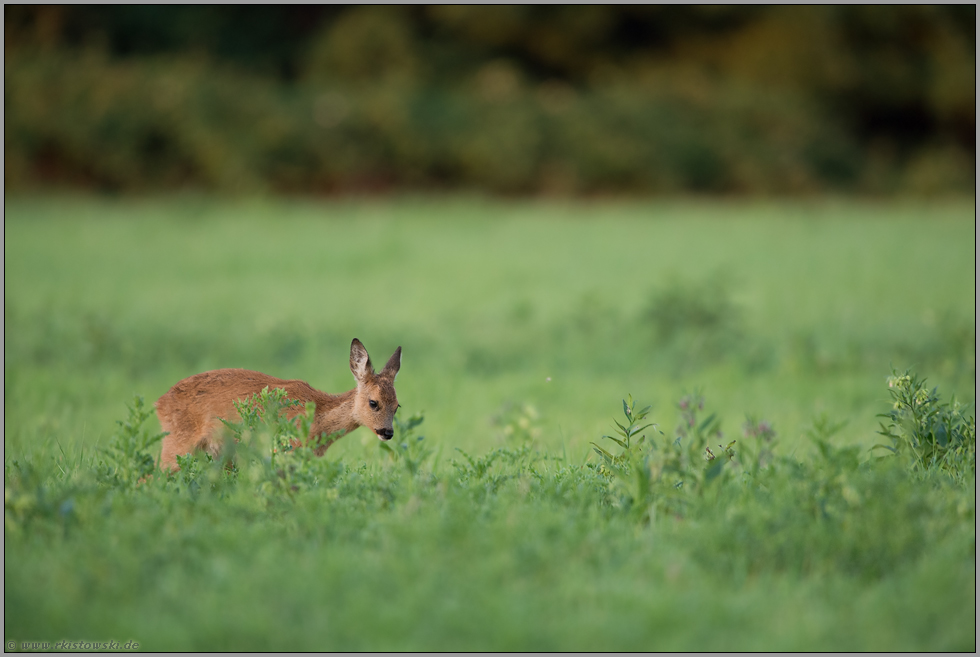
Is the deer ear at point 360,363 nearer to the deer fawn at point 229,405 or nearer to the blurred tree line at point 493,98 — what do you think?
the deer fawn at point 229,405

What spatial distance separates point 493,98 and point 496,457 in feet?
63.8

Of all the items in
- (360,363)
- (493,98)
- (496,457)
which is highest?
(493,98)

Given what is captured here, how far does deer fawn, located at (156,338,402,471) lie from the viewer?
13.7 ft

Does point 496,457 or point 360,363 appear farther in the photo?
point 360,363

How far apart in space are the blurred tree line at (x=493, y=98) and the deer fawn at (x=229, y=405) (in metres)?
15.7

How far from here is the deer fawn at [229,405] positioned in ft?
13.7

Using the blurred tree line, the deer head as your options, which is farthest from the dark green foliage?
the blurred tree line

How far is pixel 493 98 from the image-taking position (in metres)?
22.5

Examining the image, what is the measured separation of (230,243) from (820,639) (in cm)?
1225

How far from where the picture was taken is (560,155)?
21.6 m

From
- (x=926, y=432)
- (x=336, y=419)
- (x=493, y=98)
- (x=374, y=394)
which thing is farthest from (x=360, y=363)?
(x=493, y=98)

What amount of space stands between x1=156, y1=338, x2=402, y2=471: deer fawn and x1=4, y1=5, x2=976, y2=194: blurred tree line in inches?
616

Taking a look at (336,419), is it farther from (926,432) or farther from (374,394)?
(926,432)

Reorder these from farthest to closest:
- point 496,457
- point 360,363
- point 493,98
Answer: point 493,98, point 360,363, point 496,457
